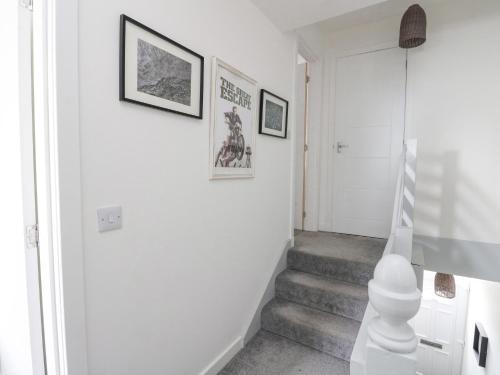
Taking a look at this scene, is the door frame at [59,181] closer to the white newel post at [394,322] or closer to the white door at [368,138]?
the white newel post at [394,322]

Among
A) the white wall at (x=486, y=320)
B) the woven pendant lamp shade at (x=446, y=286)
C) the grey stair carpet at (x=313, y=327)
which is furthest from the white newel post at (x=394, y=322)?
the woven pendant lamp shade at (x=446, y=286)

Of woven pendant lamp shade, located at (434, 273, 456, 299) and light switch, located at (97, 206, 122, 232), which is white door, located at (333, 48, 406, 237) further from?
light switch, located at (97, 206, 122, 232)

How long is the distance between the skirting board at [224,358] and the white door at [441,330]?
314 cm

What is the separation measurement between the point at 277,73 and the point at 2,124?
1.95 meters

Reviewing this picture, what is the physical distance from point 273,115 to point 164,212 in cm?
137

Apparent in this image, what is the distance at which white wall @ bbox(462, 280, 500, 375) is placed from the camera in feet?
7.39

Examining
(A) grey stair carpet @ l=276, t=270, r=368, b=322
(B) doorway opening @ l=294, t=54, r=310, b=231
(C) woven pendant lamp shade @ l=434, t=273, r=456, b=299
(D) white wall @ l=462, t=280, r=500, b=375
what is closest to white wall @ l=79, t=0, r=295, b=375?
(A) grey stair carpet @ l=276, t=270, r=368, b=322

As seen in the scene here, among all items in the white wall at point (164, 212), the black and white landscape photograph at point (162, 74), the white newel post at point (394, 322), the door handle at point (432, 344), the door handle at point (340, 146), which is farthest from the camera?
the door handle at point (432, 344)

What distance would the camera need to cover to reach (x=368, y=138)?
3199mm

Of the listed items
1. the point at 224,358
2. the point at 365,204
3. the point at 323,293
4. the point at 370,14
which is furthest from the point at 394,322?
the point at 370,14

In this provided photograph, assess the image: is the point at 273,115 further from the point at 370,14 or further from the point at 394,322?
the point at 394,322

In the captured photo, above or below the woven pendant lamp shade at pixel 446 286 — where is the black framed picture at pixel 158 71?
above

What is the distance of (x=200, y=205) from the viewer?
62.7 inches

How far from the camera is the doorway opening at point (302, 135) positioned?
3473mm
